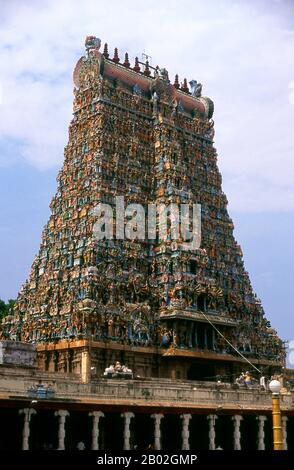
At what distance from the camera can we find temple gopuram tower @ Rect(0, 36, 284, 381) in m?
55.9

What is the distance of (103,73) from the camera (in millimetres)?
65688

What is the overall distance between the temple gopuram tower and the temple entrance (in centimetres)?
12

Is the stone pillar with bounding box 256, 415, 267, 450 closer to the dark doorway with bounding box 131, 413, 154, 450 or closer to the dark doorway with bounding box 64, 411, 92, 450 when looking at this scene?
the dark doorway with bounding box 131, 413, 154, 450

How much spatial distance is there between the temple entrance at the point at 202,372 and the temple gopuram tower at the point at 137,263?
0.12 m

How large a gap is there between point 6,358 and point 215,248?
94.7ft

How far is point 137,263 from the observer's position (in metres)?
60.3

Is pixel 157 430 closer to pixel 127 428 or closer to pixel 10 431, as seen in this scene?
pixel 127 428

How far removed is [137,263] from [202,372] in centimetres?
1252

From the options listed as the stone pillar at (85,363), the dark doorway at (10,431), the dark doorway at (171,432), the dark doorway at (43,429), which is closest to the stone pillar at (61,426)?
the dark doorway at (43,429)

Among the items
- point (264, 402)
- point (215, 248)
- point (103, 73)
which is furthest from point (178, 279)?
point (103, 73)

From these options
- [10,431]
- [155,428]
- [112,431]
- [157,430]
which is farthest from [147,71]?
[10,431]

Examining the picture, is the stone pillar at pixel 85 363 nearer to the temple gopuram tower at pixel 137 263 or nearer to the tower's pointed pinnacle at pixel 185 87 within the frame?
the temple gopuram tower at pixel 137 263

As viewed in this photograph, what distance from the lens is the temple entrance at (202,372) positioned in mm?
60281

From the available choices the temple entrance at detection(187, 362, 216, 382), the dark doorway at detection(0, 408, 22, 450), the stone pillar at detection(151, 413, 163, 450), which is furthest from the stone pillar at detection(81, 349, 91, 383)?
the temple entrance at detection(187, 362, 216, 382)
